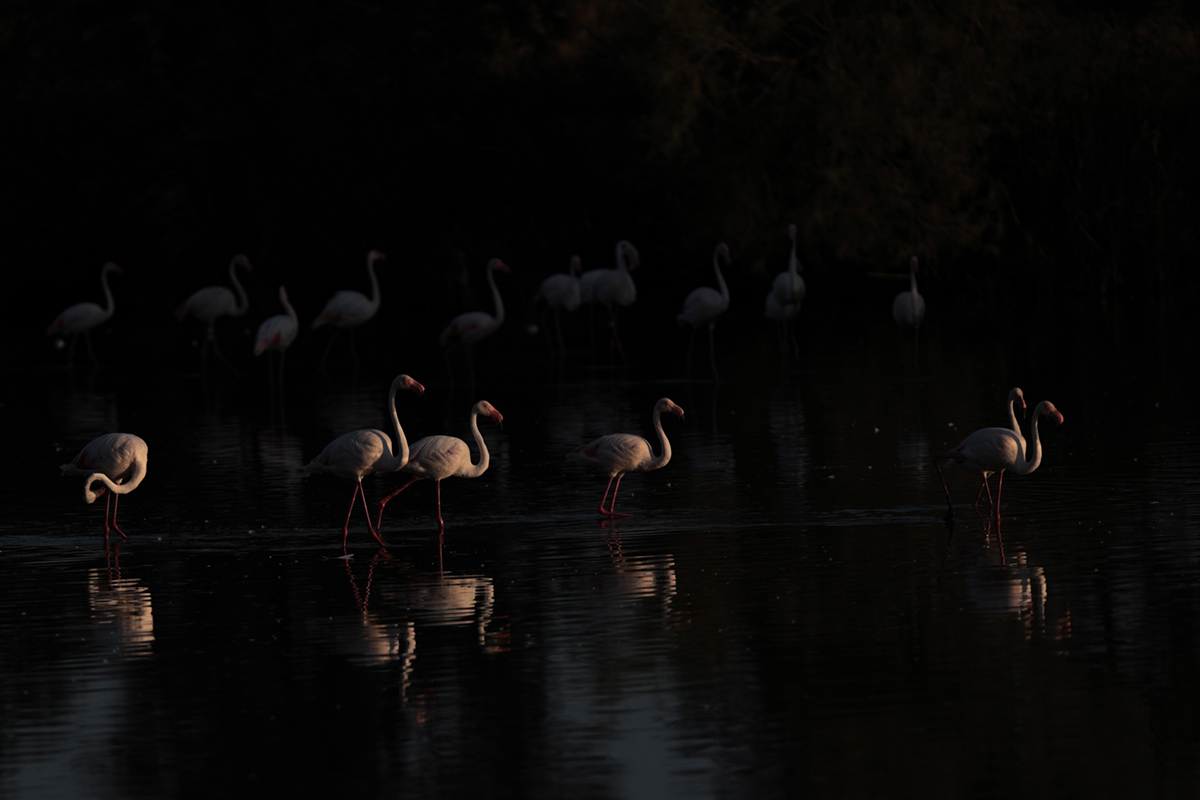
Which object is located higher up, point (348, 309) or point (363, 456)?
point (348, 309)

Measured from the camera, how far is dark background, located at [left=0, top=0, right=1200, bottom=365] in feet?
114

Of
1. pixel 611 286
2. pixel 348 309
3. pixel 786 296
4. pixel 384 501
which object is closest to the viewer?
pixel 384 501

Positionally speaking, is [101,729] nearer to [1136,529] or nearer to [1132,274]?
[1136,529]

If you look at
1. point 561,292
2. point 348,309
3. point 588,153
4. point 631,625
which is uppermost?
point 588,153

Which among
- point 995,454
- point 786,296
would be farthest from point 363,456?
point 786,296

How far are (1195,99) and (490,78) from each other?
15393 millimetres

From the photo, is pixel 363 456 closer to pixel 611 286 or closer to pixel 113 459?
pixel 113 459

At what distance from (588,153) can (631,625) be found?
31443mm

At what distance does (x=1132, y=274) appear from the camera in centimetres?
3694

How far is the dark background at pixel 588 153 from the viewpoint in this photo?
114ft

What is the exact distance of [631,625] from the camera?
9508 mm

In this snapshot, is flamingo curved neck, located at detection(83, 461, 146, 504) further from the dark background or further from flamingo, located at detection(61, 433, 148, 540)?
the dark background

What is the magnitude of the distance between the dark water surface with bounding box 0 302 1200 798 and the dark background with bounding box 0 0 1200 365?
17.6 meters

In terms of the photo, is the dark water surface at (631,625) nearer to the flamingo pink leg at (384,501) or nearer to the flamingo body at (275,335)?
the flamingo pink leg at (384,501)
